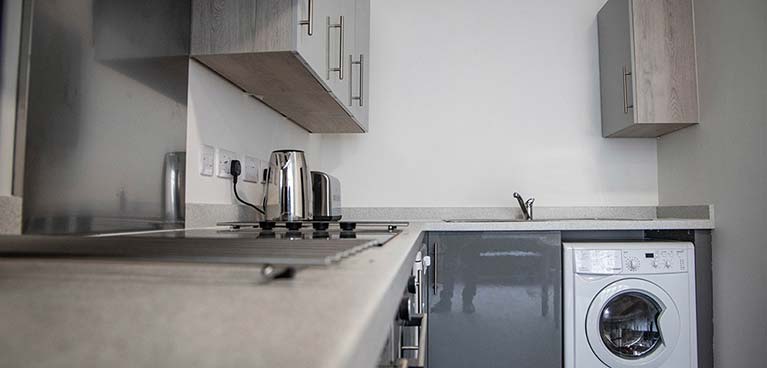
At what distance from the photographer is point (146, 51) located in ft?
3.91

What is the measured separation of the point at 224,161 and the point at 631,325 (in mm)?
1717

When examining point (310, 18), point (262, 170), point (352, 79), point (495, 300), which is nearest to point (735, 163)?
point (495, 300)

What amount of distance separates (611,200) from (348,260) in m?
2.29

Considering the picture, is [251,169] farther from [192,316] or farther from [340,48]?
[192,316]

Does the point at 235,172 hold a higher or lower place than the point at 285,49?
lower

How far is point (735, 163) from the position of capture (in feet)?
5.95

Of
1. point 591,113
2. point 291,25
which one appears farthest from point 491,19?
point 291,25

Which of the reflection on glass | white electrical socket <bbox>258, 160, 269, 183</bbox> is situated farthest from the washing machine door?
white electrical socket <bbox>258, 160, 269, 183</bbox>

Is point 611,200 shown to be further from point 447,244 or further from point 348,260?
point 348,260

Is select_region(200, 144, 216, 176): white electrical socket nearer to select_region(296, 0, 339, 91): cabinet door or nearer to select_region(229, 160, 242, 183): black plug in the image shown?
select_region(229, 160, 242, 183): black plug

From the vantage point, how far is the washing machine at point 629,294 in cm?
181

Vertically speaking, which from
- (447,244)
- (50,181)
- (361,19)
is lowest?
(447,244)

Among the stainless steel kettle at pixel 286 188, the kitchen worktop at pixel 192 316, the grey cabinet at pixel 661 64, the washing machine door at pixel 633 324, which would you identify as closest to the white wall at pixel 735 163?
the grey cabinet at pixel 661 64

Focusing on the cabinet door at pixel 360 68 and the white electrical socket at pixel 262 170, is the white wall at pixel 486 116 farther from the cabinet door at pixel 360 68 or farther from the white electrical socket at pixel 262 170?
the white electrical socket at pixel 262 170
